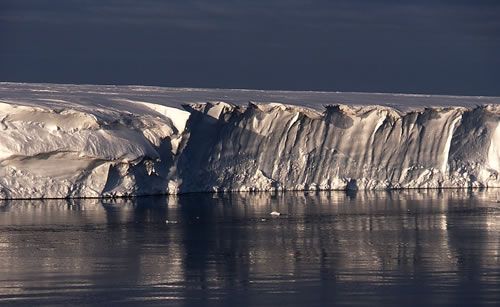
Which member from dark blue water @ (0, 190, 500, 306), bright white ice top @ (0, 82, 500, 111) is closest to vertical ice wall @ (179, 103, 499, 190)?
bright white ice top @ (0, 82, 500, 111)

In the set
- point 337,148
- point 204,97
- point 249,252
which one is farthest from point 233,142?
point 249,252

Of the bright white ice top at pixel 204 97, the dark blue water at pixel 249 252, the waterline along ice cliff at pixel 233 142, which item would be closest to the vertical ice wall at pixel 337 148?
the waterline along ice cliff at pixel 233 142

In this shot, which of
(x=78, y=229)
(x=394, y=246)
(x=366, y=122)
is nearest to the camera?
(x=394, y=246)

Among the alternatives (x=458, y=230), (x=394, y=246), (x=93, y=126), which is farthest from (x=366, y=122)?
(x=394, y=246)

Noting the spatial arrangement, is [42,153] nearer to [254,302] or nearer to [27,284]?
[27,284]

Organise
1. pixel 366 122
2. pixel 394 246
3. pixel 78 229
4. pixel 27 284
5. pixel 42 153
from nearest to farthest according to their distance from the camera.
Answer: pixel 27 284
pixel 394 246
pixel 78 229
pixel 42 153
pixel 366 122

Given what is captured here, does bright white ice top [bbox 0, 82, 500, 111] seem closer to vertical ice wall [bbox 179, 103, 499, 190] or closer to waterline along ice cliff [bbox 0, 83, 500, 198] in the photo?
waterline along ice cliff [bbox 0, 83, 500, 198]

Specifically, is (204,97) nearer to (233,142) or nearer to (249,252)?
(233,142)
